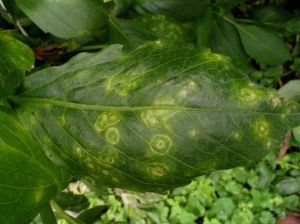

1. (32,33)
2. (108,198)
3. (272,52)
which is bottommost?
(108,198)

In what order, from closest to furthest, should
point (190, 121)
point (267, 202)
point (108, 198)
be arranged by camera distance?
point (190, 121) < point (267, 202) < point (108, 198)

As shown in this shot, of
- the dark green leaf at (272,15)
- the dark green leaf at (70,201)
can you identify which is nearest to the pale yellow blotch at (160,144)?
the dark green leaf at (70,201)

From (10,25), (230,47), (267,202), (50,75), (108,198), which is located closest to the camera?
(50,75)

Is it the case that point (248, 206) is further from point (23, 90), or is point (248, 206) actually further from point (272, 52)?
point (23, 90)

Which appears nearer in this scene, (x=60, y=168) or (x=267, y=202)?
(x=60, y=168)

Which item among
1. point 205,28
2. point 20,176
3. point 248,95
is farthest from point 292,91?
point 20,176

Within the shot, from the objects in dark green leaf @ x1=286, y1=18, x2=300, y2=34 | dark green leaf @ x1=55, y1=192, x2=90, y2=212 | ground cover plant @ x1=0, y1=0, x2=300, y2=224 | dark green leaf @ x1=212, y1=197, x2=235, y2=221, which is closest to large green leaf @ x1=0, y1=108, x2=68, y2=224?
ground cover plant @ x1=0, y1=0, x2=300, y2=224

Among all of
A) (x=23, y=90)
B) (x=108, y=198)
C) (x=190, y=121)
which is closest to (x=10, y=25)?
(x=23, y=90)
